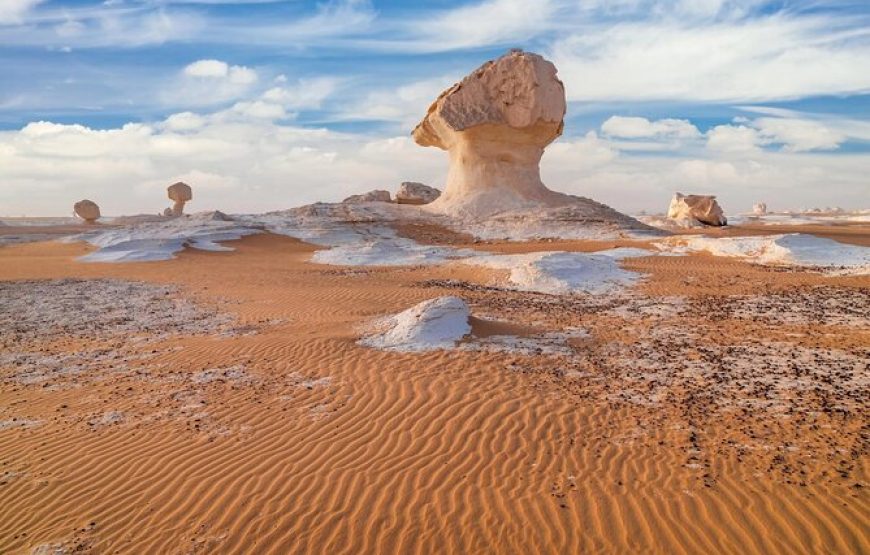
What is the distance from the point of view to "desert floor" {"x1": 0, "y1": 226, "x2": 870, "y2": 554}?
15.6ft

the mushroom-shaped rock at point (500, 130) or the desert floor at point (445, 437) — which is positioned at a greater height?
the mushroom-shaped rock at point (500, 130)

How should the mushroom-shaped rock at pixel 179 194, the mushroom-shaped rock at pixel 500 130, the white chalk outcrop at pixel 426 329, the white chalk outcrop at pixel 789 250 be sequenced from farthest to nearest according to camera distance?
1. the mushroom-shaped rock at pixel 179 194
2. the mushroom-shaped rock at pixel 500 130
3. the white chalk outcrop at pixel 789 250
4. the white chalk outcrop at pixel 426 329

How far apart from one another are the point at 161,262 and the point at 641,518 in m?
24.6

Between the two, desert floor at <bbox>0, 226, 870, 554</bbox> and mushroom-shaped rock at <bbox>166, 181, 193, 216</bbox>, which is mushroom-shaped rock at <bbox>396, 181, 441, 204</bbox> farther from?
desert floor at <bbox>0, 226, 870, 554</bbox>

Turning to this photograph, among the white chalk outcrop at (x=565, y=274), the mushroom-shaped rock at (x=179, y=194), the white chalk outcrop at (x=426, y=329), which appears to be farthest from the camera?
the mushroom-shaped rock at (x=179, y=194)

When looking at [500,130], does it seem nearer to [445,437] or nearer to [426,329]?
[426,329]

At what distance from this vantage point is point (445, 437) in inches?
254

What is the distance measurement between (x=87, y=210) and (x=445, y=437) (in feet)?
214

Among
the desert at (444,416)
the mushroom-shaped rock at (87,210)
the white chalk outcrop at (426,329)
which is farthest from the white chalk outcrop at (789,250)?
the mushroom-shaped rock at (87,210)

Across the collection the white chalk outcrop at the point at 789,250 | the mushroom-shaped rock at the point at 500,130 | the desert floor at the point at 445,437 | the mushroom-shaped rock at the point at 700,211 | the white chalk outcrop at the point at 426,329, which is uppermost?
the mushroom-shaped rock at the point at 500,130

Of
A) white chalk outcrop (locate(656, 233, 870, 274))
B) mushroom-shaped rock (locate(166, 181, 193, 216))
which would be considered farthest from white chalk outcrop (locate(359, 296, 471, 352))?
mushroom-shaped rock (locate(166, 181, 193, 216))

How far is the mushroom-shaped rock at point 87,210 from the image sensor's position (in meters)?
59.3

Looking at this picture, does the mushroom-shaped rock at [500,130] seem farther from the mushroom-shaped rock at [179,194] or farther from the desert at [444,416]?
the mushroom-shaped rock at [179,194]

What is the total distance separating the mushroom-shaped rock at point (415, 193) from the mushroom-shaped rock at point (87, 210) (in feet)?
120
